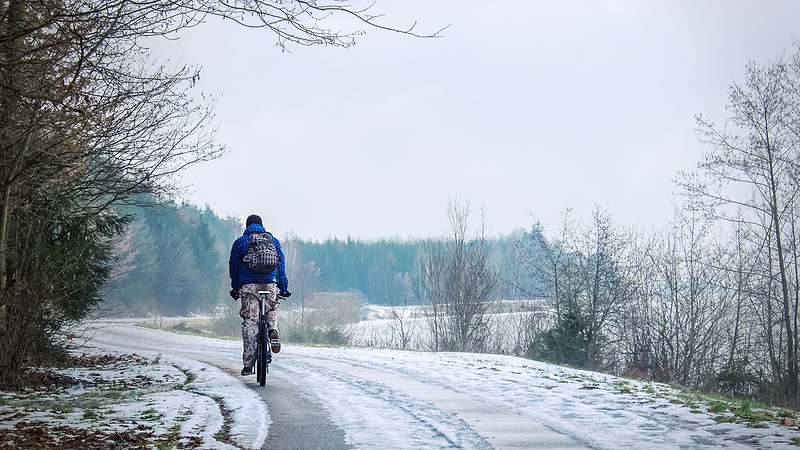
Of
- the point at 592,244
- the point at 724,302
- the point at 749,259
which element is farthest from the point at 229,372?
the point at 749,259

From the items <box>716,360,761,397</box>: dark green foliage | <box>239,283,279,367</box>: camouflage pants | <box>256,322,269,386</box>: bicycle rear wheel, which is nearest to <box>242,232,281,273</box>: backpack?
<box>239,283,279,367</box>: camouflage pants

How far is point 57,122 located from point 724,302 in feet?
70.3

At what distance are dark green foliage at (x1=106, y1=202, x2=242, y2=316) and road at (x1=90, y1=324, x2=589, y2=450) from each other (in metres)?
43.5

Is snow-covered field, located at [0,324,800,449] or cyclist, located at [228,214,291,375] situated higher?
cyclist, located at [228,214,291,375]

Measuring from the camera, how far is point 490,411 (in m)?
6.30

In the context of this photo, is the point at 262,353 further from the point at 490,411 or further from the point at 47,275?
the point at 47,275

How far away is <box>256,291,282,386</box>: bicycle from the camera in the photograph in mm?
7988

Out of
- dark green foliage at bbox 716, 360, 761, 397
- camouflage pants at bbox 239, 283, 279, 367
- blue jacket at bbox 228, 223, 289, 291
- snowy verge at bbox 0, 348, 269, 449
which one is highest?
blue jacket at bbox 228, 223, 289, 291

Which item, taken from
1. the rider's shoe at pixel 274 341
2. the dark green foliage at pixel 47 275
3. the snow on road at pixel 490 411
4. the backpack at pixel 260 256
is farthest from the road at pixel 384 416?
the dark green foliage at pixel 47 275

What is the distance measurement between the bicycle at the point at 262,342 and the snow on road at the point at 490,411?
0.34 metres

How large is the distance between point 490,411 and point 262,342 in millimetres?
3131

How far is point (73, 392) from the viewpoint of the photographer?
320 inches

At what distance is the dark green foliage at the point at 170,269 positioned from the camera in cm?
5656

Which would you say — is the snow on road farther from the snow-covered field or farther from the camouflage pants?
the camouflage pants
